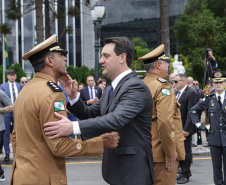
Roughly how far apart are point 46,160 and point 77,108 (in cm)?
91

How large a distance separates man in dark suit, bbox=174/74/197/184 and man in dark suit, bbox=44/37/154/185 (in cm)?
390

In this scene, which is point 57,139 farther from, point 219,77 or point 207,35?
point 207,35

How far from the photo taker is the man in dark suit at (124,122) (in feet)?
9.02

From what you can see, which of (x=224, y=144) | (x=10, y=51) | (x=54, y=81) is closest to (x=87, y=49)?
(x=10, y=51)

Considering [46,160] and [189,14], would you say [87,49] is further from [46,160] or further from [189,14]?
[46,160]

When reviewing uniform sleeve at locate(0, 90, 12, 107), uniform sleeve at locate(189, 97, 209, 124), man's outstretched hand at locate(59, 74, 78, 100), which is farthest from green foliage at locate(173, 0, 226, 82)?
man's outstretched hand at locate(59, 74, 78, 100)

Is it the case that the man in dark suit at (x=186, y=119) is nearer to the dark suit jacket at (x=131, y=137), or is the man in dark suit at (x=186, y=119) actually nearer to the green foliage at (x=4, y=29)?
the dark suit jacket at (x=131, y=137)

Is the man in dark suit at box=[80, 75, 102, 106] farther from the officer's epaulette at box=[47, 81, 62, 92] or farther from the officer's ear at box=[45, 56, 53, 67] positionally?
the officer's epaulette at box=[47, 81, 62, 92]

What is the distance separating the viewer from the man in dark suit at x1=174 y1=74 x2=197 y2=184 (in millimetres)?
6797

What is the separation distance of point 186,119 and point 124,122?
4.65 meters

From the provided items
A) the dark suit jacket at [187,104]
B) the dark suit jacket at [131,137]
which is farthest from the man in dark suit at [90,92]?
the dark suit jacket at [131,137]

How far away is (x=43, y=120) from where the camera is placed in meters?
2.58

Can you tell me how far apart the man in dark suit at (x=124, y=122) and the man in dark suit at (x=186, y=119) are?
12.8 ft

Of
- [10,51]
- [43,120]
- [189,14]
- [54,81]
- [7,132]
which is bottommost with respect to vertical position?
[7,132]
